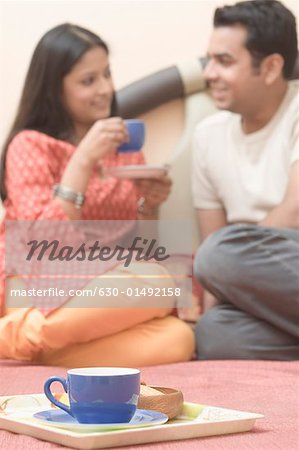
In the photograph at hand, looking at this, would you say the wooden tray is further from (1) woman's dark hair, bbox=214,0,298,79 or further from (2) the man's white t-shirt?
(1) woman's dark hair, bbox=214,0,298,79

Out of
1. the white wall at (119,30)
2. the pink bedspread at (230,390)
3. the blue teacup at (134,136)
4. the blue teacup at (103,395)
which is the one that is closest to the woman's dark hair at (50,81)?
the blue teacup at (134,136)

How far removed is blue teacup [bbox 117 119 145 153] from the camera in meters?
1.56

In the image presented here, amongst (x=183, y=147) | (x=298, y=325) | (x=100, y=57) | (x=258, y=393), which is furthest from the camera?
(x=183, y=147)

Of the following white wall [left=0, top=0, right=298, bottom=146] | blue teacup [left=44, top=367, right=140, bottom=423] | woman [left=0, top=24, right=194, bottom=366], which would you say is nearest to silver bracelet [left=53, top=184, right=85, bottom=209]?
woman [left=0, top=24, right=194, bottom=366]

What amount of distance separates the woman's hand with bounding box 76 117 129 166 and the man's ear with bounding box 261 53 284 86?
0.33 meters

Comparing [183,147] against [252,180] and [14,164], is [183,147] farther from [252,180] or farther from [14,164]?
[14,164]

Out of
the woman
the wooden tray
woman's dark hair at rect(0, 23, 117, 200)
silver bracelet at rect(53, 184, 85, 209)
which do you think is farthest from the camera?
woman's dark hair at rect(0, 23, 117, 200)

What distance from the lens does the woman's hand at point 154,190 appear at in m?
1.63

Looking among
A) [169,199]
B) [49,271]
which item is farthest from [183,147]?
[49,271]

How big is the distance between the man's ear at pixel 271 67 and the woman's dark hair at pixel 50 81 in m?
0.34

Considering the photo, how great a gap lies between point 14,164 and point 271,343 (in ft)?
1.81

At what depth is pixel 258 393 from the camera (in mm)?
925

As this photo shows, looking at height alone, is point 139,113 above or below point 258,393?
above

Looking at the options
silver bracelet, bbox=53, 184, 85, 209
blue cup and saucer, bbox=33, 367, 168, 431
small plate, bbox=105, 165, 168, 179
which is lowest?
blue cup and saucer, bbox=33, 367, 168, 431
